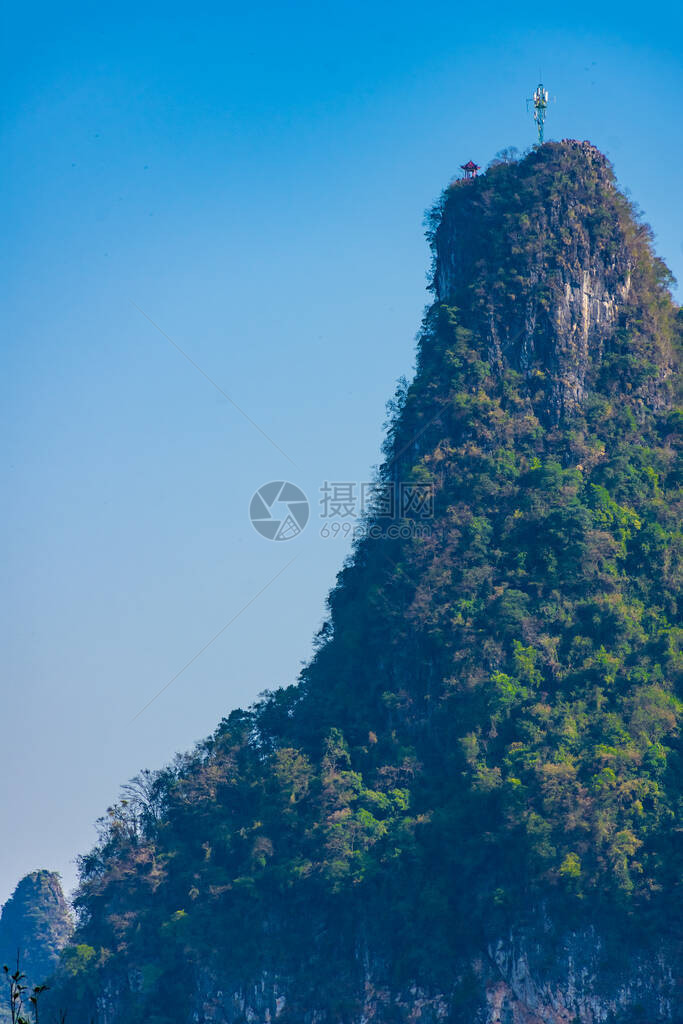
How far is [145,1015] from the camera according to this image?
40625 millimetres

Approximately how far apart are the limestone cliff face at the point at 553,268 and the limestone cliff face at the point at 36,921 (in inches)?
1490

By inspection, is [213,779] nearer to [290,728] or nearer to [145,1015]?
[290,728]

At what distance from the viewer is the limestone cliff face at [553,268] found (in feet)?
156

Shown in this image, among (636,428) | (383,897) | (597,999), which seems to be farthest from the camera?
(636,428)

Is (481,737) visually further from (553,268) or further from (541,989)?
A: (553,268)

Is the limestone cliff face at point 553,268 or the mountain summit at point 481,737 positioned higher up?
the limestone cliff face at point 553,268

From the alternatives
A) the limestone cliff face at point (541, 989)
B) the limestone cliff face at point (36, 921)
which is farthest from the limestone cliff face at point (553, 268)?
the limestone cliff face at point (36, 921)

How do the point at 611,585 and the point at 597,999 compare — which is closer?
the point at 597,999

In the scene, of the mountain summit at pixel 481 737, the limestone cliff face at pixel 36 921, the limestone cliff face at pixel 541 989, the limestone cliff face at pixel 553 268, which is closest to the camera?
the limestone cliff face at pixel 541 989

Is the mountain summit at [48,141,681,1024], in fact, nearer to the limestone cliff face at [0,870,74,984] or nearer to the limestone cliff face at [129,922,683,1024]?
the limestone cliff face at [129,922,683,1024]

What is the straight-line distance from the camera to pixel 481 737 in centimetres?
3950

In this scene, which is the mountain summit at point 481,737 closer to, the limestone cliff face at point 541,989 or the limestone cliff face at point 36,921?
the limestone cliff face at point 541,989

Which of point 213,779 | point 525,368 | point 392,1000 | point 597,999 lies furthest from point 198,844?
point 525,368

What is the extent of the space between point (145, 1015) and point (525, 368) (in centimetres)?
2367
